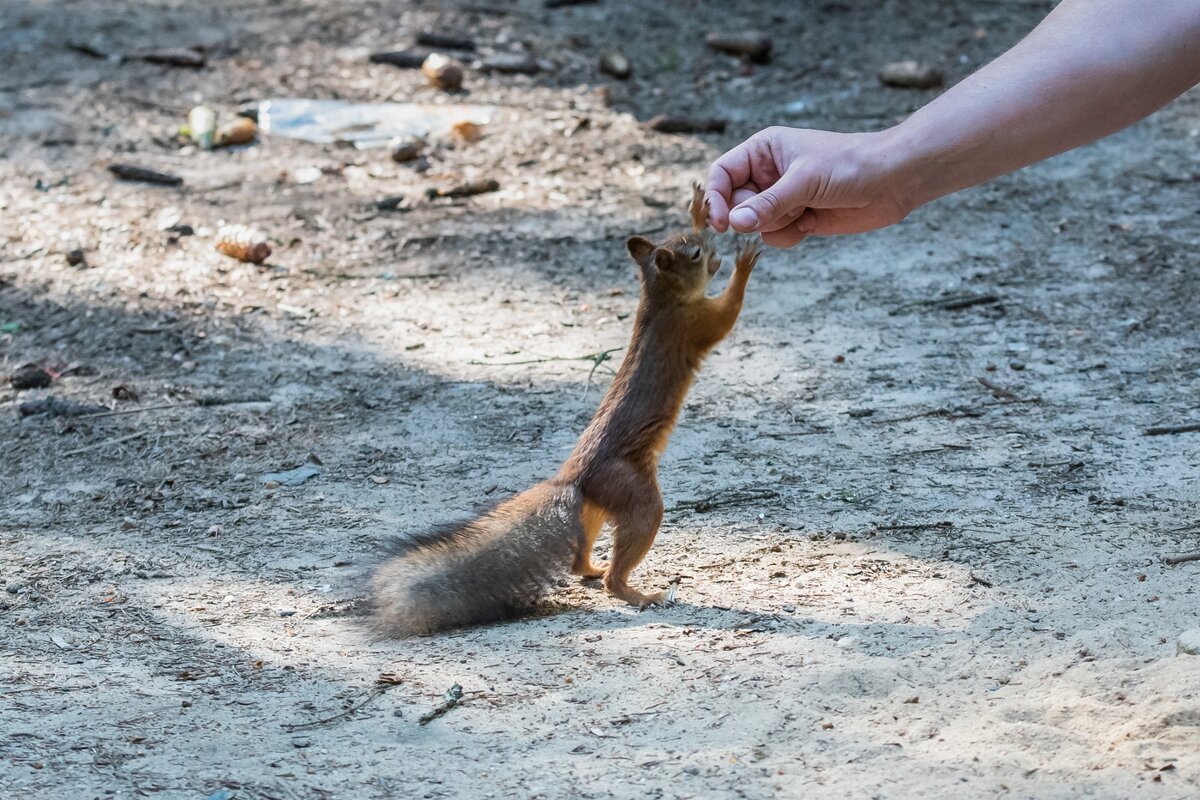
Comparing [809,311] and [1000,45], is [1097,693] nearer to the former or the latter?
[809,311]

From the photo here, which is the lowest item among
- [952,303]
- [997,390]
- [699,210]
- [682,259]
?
[997,390]

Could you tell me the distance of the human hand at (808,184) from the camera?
10.6 ft

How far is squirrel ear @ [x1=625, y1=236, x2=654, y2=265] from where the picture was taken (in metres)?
Result: 4.31

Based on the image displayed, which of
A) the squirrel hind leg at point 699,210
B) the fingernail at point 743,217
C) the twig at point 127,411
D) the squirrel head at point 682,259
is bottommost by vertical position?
the twig at point 127,411

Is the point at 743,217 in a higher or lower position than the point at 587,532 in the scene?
higher

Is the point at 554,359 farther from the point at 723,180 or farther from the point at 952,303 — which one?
the point at 723,180

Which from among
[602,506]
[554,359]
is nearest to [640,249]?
[602,506]

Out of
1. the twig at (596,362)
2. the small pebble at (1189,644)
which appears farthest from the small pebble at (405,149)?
the small pebble at (1189,644)

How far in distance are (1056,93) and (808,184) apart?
24.5 inches

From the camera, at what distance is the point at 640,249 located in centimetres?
434

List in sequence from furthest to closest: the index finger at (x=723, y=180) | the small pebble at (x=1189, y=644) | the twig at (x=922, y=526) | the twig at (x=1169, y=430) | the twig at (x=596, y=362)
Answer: the twig at (x=596, y=362) → the twig at (x=1169, y=430) → the twig at (x=922, y=526) → the index finger at (x=723, y=180) → the small pebble at (x=1189, y=644)

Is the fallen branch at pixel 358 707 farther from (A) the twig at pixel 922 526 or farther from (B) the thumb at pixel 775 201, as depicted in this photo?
(A) the twig at pixel 922 526

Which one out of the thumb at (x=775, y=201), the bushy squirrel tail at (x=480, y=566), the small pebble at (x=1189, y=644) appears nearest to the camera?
the small pebble at (x=1189, y=644)

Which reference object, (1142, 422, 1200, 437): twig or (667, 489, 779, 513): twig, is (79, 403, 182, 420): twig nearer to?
(667, 489, 779, 513): twig
